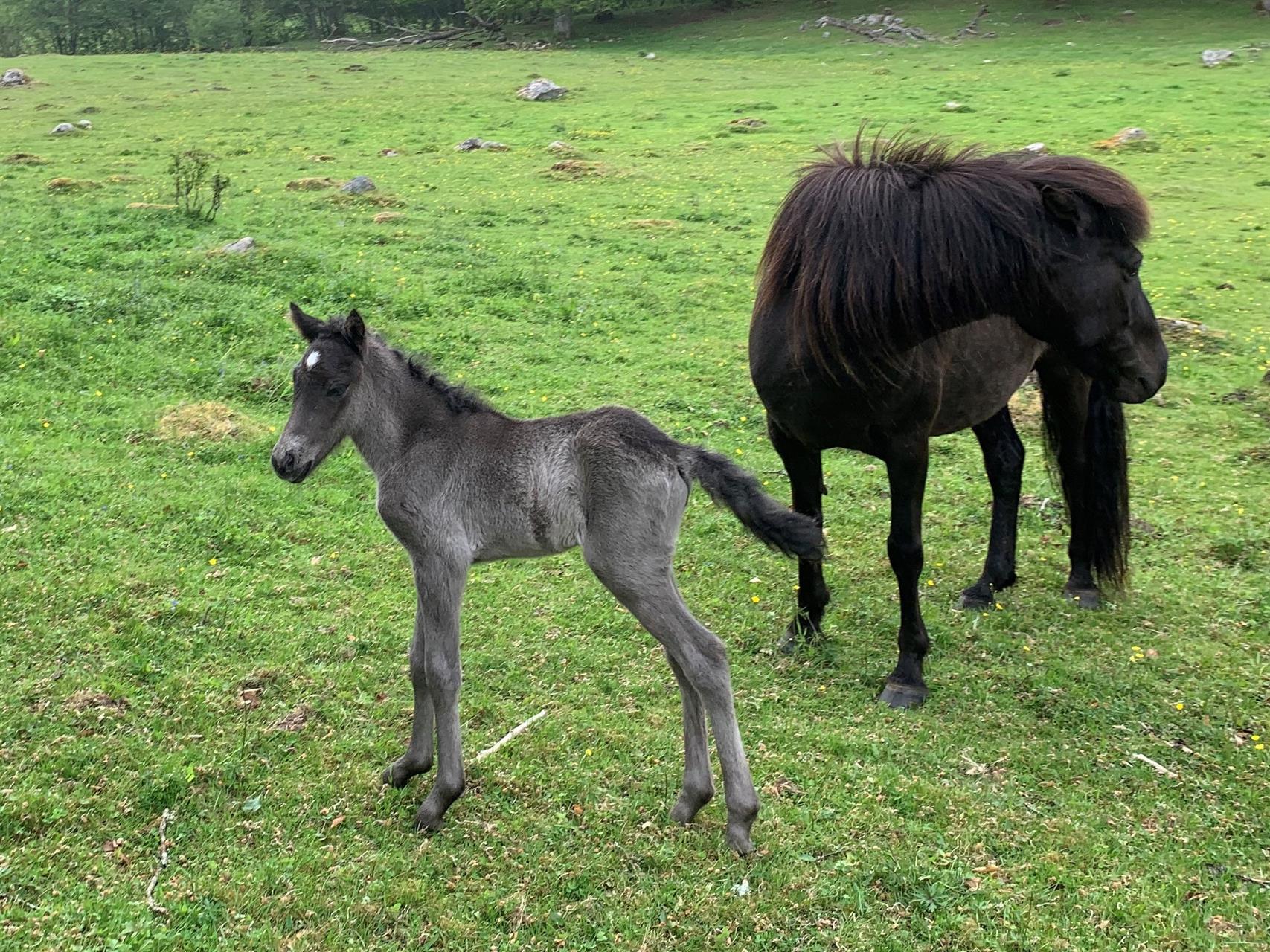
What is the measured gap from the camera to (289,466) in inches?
167

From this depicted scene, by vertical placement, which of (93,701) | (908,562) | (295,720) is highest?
(908,562)

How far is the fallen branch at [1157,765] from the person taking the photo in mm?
4863

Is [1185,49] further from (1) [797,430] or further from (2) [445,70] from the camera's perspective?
(1) [797,430]

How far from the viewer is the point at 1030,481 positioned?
28.8ft

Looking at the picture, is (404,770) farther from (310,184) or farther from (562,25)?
(562,25)

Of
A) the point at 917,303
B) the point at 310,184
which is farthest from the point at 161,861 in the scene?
the point at 310,184

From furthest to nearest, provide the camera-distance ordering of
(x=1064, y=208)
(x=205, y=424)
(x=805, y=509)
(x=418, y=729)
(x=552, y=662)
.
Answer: (x=205, y=424) < (x=805, y=509) < (x=552, y=662) < (x=1064, y=208) < (x=418, y=729)

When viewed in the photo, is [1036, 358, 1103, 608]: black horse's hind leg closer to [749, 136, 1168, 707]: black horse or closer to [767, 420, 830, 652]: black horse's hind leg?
[749, 136, 1168, 707]: black horse

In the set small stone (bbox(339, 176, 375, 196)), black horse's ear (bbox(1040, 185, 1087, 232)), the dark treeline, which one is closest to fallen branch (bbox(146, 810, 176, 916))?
black horse's ear (bbox(1040, 185, 1087, 232))

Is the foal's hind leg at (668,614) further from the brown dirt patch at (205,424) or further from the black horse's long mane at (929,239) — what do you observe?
the brown dirt patch at (205,424)

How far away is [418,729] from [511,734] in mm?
584

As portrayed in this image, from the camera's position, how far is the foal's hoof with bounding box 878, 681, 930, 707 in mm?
5508

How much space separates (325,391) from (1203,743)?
15.4 feet

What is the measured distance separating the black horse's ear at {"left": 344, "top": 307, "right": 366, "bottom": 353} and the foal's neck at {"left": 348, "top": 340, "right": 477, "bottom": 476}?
4.4 inches
